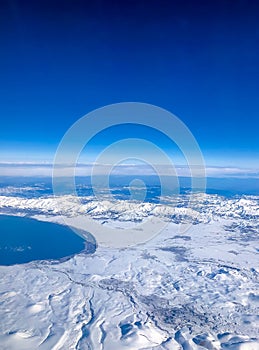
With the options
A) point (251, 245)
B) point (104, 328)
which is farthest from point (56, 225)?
point (104, 328)

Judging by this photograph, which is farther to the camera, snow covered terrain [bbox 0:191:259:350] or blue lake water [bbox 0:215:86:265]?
blue lake water [bbox 0:215:86:265]

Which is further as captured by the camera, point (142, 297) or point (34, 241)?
point (34, 241)

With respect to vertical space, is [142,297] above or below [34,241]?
below

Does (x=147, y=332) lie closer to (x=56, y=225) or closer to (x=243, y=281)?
(x=243, y=281)
